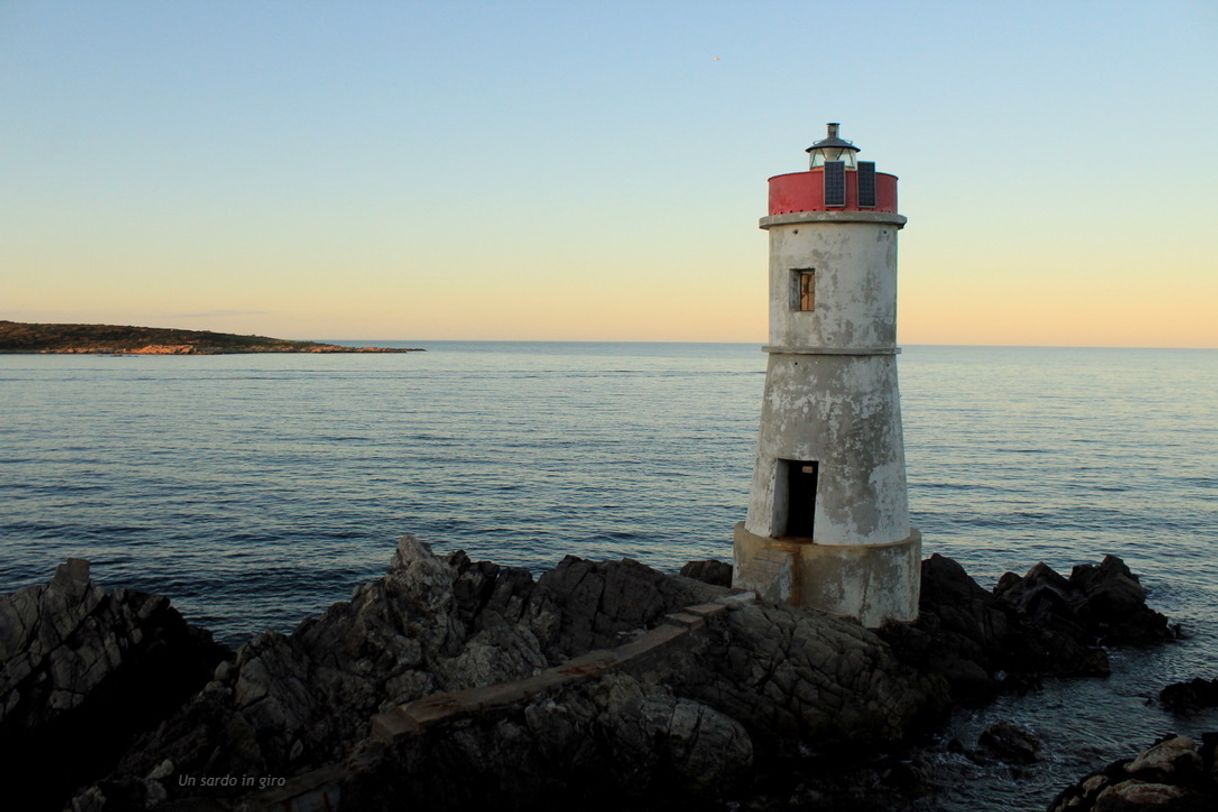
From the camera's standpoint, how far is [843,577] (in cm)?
1858

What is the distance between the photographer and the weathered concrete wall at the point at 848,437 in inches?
730

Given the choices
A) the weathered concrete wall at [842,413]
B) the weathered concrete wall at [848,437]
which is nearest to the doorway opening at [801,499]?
the weathered concrete wall at [842,413]

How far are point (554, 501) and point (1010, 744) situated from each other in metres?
22.3

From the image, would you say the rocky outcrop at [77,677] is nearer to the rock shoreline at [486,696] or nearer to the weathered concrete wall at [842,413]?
the rock shoreline at [486,696]

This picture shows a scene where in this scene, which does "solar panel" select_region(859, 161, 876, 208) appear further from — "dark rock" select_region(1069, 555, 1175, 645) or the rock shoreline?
"dark rock" select_region(1069, 555, 1175, 645)

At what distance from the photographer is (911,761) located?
15.9 metres

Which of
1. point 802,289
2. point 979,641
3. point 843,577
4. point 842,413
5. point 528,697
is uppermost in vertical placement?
point 802,289

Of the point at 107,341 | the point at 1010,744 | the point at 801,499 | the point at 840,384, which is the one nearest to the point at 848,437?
the point at 840,384

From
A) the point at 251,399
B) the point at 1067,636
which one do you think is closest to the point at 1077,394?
the point at 251,399

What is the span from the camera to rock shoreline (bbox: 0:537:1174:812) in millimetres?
13258

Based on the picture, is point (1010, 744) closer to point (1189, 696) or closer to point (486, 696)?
point (1189, 696)

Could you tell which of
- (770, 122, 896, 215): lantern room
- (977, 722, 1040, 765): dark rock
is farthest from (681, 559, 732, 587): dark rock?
(770, 122, 896, 215): lantern room

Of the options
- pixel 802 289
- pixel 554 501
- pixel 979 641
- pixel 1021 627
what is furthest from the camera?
pixel 554 501

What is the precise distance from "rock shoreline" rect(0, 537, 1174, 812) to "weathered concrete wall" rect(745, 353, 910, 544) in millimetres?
1987
